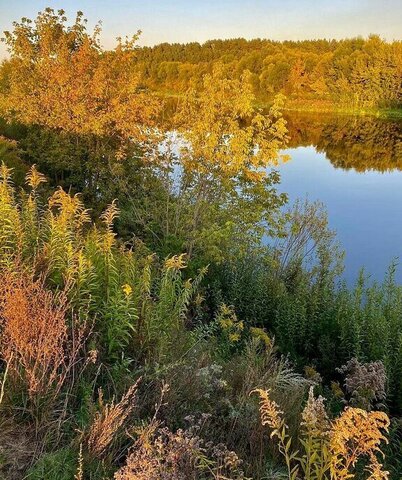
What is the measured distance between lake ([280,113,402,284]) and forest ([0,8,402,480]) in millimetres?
4325

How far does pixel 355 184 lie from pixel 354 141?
1662cm

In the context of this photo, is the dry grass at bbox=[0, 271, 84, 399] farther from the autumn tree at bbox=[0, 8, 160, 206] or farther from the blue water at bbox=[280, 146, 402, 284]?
the blue water at bbox=[280, 146, 402, 284]

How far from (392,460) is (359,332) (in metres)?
2.64

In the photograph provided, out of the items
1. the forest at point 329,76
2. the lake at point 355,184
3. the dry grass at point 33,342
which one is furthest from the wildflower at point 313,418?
the forest at point 329,76

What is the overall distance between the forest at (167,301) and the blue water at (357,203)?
11.0 ft

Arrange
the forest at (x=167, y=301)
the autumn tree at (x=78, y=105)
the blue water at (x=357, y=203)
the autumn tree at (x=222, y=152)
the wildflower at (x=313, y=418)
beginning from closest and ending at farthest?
the wildflower at (x=313, y=418)
the forest at (x=167, y=301)
the autumn tree at (x=222, y=152)
the autumn tree at (x=78, y=105)
the blue water at (x=357, y=203)

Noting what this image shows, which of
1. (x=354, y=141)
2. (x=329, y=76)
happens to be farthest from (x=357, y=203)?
(x=329, y=76)

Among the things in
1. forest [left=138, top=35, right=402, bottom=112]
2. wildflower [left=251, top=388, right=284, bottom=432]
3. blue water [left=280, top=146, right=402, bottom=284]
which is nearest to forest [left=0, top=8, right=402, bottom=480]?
wildflower [left=251, top=388, right=284, bottom=432]

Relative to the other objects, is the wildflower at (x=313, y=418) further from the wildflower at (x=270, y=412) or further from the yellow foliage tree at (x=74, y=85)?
the yellow foliage tree at (x=74, y=85)

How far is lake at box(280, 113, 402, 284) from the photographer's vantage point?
1806 centimetres

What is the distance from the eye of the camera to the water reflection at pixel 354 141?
114ft

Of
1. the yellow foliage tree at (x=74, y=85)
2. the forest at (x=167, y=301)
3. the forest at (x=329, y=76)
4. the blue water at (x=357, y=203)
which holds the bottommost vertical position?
the blue water at (x=357, y=203)

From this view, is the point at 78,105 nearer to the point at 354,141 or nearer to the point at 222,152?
the point at 222,152

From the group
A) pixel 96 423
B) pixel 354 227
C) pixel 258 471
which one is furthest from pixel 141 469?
pixel 354 227
